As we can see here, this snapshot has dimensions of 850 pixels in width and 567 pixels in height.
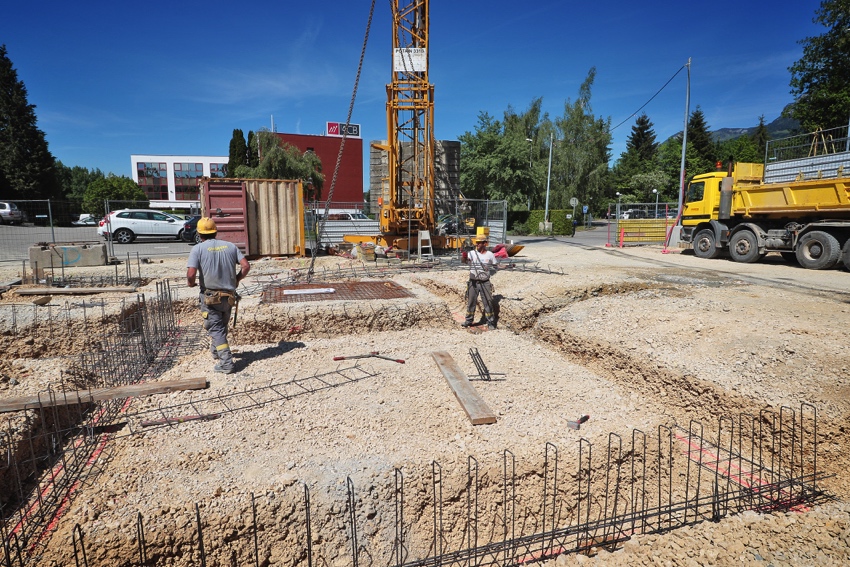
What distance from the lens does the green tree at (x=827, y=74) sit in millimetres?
26594

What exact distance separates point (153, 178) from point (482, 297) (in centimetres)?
6721

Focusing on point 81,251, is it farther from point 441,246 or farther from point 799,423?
point 799,423

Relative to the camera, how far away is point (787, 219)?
41.1ft

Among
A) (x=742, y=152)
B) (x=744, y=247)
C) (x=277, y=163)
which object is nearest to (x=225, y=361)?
(x=744, y=247)

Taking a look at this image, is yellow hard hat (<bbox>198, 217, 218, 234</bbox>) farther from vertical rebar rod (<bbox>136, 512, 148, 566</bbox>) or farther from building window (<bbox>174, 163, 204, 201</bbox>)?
building window (<bbox>174, 163, 204, 201</bbox>)

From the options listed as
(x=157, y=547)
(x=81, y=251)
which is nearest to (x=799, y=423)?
(x=157, y=547)

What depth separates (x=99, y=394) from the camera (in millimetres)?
4387

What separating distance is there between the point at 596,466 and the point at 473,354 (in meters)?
2.39

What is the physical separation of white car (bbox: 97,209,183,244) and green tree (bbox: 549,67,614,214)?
98.2 feet

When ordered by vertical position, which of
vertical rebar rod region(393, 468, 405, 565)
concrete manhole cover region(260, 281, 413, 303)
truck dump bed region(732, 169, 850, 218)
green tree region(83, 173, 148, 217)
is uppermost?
green tree region(83, 173, 148, 217)

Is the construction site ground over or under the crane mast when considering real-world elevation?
under

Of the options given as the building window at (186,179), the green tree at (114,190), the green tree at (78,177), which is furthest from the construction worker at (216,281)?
the green tree at (78,177)

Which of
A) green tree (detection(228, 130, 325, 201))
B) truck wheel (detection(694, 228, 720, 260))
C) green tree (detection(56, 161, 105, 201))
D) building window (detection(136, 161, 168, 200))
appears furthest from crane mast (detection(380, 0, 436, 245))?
green tree (detection(56, 161, 105, 201))

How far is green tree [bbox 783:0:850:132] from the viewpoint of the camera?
87.2 feet
